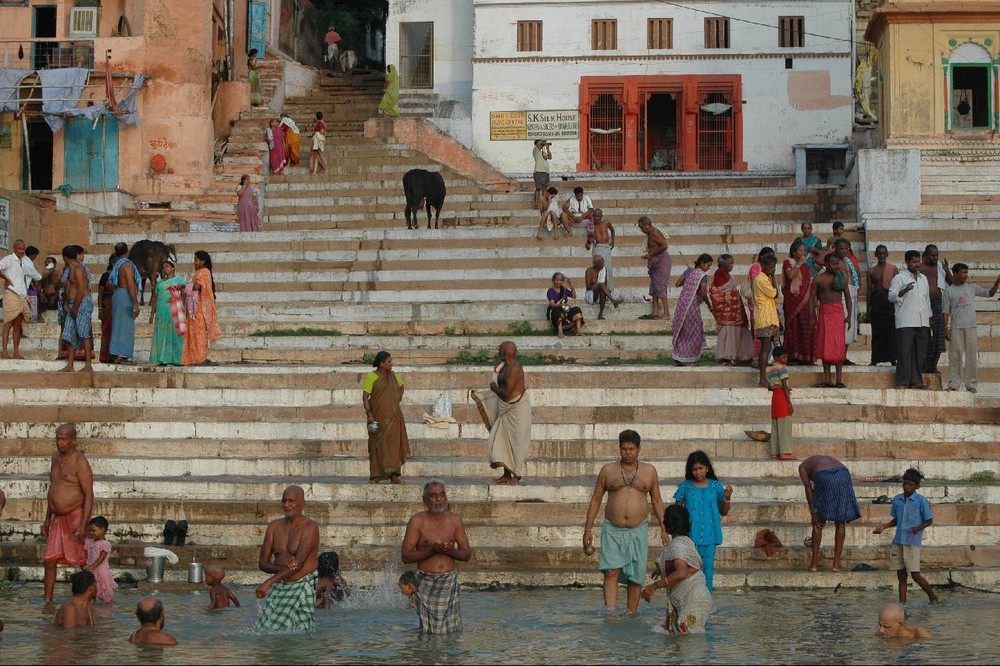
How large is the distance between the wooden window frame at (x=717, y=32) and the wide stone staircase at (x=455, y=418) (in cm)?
841

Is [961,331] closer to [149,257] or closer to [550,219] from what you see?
[550,219]

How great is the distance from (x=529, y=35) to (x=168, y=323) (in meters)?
14.8

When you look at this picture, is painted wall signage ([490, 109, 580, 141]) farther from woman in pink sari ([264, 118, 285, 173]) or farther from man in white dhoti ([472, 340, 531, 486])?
man in white dhoti ([472, 340, 531, 486])

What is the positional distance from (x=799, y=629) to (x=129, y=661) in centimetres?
410

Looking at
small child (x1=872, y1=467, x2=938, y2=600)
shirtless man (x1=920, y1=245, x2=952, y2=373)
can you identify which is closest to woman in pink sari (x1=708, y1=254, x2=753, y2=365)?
shirtless man (x1=920, y1=245, x2=952, y2=373)

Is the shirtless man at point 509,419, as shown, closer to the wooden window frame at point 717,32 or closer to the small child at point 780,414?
the small child at point 780,414

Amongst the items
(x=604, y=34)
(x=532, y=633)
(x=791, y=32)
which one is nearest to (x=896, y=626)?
(x=532, y=633)

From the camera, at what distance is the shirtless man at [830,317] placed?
15.8 meters

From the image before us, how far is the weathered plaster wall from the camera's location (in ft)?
103

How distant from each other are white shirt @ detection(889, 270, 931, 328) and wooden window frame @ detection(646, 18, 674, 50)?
14.7 metres

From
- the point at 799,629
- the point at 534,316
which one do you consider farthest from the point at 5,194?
the point at 799,629

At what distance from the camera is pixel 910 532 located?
464 inches

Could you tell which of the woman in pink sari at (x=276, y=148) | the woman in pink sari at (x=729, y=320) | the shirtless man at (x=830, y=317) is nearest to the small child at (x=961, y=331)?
the shirtless man at (x=830, y=317)

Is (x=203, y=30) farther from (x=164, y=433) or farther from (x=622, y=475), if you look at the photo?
(x=622, y=475)
